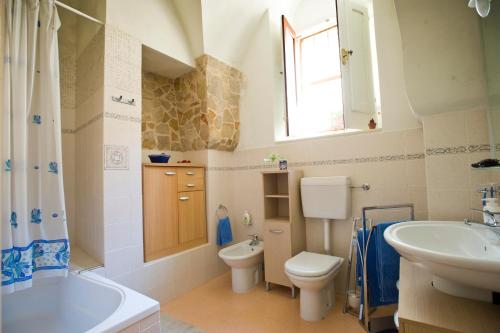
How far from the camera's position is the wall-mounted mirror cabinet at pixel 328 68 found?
2.11m

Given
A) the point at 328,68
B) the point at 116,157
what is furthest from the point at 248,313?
the point at 328,68

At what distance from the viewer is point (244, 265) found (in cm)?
227

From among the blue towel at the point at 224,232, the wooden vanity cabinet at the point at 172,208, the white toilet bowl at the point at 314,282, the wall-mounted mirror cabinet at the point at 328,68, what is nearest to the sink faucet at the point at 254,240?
the blue towel at the point at 224,232

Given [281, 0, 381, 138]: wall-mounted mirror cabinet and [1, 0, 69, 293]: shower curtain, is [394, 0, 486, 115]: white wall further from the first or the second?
[1, 0, 69, 293]: shower curtain

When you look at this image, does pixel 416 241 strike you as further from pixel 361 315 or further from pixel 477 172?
pixel 361 315

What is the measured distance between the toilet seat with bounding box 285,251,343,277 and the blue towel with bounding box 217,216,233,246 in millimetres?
963

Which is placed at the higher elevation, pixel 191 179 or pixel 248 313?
pixel 191 179

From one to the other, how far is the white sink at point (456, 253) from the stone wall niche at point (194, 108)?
2.10 m

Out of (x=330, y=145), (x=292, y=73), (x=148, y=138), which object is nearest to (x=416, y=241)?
(x=330, y=145)

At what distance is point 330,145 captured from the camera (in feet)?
7.48

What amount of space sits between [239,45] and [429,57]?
6.79ft

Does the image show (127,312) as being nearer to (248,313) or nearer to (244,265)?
(248,313)

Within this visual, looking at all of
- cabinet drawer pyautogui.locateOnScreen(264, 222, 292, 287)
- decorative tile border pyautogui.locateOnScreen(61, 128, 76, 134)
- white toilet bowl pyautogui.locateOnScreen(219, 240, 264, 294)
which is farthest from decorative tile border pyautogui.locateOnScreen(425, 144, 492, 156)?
decorative tile border pyautogui.locateOnScreen(61, 128, 76, 134)

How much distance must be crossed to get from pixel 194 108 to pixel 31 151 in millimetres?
1605
